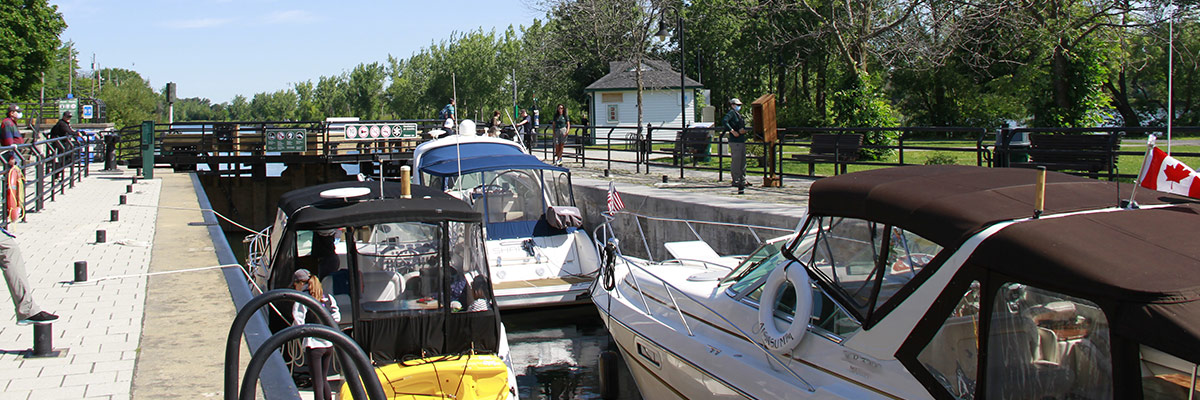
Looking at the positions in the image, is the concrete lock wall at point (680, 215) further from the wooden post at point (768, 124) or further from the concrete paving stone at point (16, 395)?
the concrete paving stone at point (16, 395)

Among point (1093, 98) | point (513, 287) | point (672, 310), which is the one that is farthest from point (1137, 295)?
point (1093, 98)

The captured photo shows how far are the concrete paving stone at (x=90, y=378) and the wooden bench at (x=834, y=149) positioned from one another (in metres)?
12.6

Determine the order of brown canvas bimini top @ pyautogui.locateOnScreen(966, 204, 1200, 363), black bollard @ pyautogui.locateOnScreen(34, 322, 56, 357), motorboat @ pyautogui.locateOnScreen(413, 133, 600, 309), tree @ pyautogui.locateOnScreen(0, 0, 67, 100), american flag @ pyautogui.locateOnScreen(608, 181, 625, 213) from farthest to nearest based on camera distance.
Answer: tree @ pyautogui.locateOnScreen(0, 0, 67, 100), motorboat @ pyautogui.locateOnScreen(413, 133, 600, 309), american flag @ pyautogui.locateOnScreen(608, 181, 625, 213), black bollard @ pyautogui.locateOnScreen(34, 322, 56, 357), brown canvas bimini top @ pyautogui.locateOnScreen(966, 204, 1200, 363)

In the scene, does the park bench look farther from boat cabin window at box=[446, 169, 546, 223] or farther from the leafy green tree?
the leafy green tree

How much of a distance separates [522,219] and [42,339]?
8788 millimetres

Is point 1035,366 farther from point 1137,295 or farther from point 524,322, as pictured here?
point 524,322

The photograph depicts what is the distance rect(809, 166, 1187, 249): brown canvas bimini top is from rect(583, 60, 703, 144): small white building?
1523 inches

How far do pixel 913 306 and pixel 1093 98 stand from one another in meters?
19.0

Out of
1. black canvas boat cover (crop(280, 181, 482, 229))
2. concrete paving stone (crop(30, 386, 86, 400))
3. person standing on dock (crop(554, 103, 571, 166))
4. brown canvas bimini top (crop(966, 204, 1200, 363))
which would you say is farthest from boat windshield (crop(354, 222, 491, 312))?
person standing on dock (crop(554, 103, 571, 166))

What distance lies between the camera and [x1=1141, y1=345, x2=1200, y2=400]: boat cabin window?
3936 millimetres

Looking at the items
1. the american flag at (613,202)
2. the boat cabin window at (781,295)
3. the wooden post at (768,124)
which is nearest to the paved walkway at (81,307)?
the boat cabin window at (781,295)

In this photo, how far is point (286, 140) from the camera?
2977 centimetres

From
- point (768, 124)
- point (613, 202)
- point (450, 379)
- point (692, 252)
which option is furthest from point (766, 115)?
point (450, 379)

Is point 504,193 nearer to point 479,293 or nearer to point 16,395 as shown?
point 479,293
